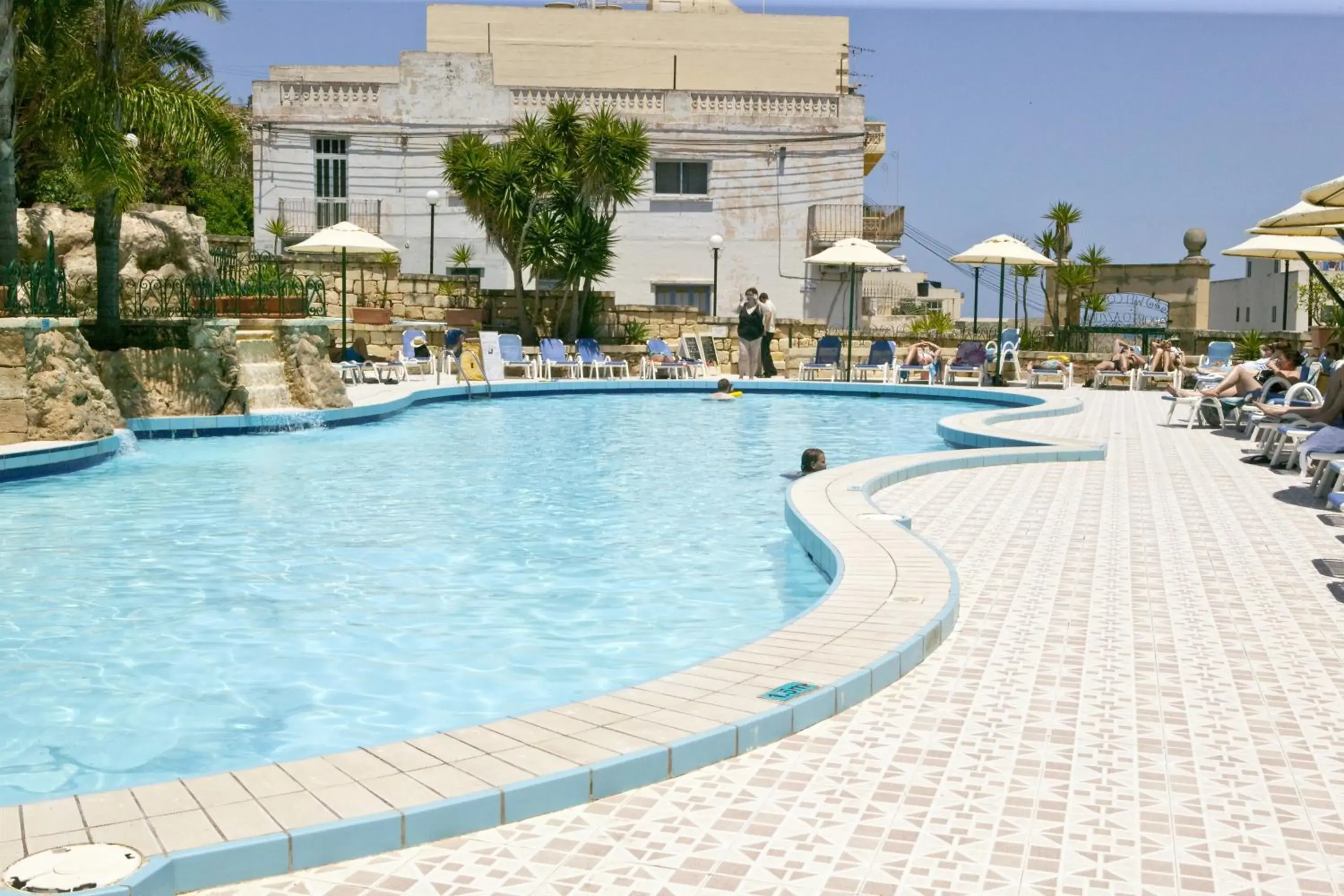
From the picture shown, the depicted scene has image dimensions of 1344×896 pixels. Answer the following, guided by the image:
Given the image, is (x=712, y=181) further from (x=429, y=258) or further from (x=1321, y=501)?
(x=1321, y=501)

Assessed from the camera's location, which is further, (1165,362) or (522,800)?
(1165,362)

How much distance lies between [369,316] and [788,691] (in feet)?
74.4

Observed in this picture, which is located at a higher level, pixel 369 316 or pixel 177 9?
pixel 177 9

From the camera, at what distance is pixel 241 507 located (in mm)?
10148

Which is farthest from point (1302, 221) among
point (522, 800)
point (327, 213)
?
point (327, 213)

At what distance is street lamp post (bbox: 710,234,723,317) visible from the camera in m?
27.8

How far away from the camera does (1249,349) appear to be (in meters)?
24.7

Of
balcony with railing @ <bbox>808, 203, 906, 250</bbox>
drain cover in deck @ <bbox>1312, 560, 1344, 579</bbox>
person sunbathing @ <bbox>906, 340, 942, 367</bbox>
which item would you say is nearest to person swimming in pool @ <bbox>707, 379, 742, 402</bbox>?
person sunbathing @ <bbox>906, 340, 942, 367</bbox>

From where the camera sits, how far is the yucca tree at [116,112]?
551 inches

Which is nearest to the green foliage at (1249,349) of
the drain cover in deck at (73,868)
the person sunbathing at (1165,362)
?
the person sunbathing at (1165,362)

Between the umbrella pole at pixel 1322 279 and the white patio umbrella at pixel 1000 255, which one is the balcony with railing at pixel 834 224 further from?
the umbrella pole at pixel 1322 279

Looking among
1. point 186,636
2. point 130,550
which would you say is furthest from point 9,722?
point 130,550

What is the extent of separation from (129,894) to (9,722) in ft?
8.90

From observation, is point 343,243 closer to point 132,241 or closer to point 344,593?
point 132,241
